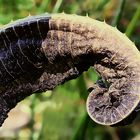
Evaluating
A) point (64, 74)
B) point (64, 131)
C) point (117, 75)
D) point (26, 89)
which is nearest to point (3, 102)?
point (26, 89)

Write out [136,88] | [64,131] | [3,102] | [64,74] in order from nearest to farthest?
[136,88]
[64,74]
[3,102]
[64,131]

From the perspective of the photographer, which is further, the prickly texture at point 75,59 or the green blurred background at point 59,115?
the green blurred background at point 59,115

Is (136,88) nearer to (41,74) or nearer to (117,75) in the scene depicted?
(117,75)

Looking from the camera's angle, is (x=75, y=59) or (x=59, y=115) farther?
(x=59, y=115)

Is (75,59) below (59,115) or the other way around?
below

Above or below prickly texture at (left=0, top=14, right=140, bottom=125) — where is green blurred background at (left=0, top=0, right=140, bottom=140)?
above

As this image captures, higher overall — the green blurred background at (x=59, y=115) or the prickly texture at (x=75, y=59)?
the green blurred background at (x=59, y=115)

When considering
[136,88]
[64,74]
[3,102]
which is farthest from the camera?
[3,102]

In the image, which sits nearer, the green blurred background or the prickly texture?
the prickly texture
